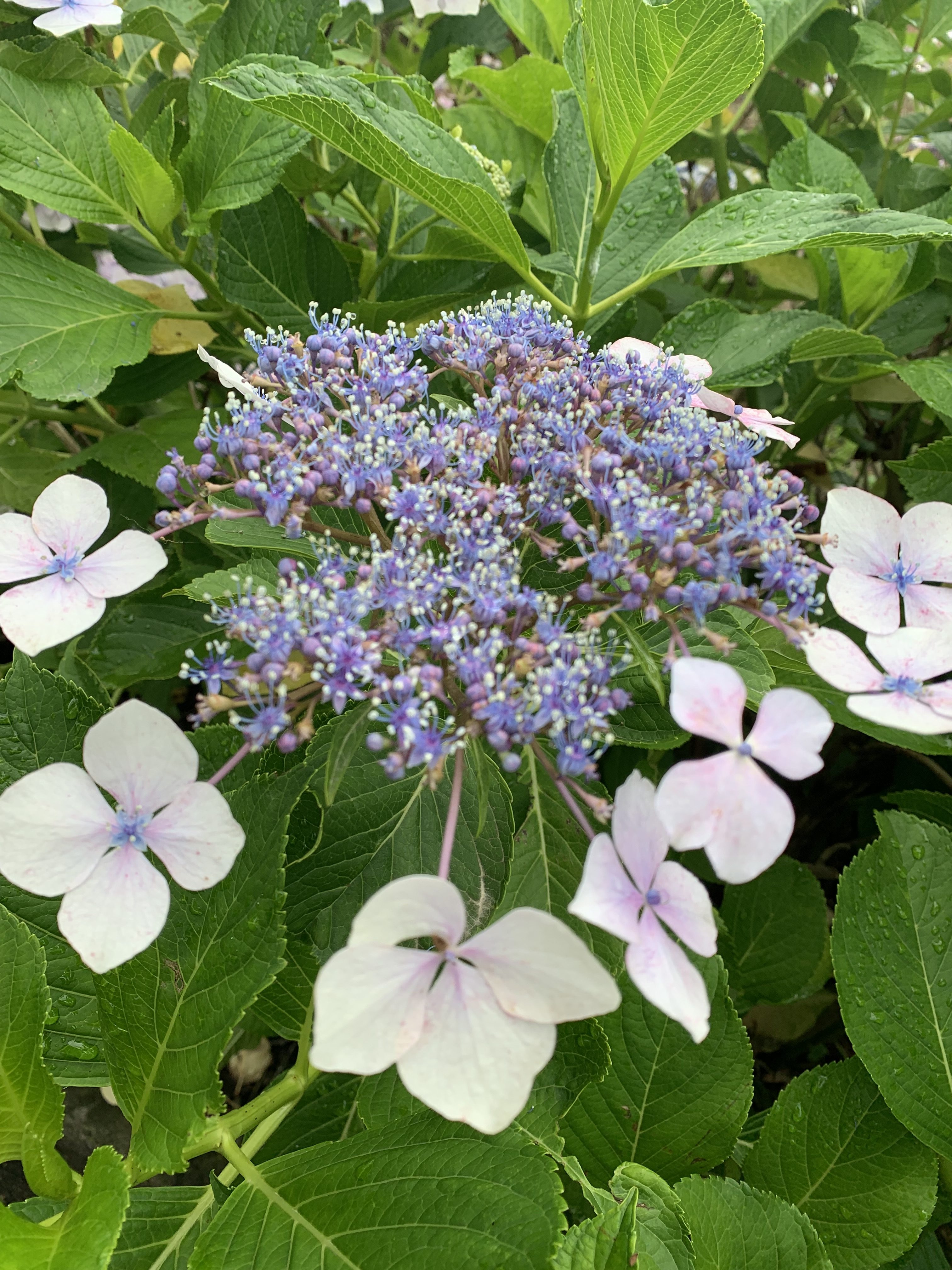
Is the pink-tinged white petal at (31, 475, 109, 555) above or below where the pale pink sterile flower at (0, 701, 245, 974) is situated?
above

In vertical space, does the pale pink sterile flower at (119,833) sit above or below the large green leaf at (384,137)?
below

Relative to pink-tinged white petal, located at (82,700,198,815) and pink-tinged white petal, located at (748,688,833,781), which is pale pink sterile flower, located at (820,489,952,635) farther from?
pink-tinged white petal, located at (82,700,198,815)

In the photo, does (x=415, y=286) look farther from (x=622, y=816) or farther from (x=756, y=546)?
(x=622, y=816)

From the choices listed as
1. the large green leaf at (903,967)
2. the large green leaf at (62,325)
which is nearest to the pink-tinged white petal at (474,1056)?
the large green leaf at (903,967)

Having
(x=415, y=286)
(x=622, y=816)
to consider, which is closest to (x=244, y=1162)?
(x=622, y=816)

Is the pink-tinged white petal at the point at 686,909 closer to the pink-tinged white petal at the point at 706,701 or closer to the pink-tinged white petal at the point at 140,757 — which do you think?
the pink-tinged white petal at the point at 706,701

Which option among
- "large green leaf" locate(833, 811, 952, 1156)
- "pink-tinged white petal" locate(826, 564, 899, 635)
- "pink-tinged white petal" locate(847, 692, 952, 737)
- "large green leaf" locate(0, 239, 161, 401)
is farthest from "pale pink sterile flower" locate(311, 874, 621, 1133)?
"large green leaf" locate(0, 239, 161, 401)

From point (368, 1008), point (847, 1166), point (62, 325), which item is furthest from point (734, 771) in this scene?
point (62, 325)
